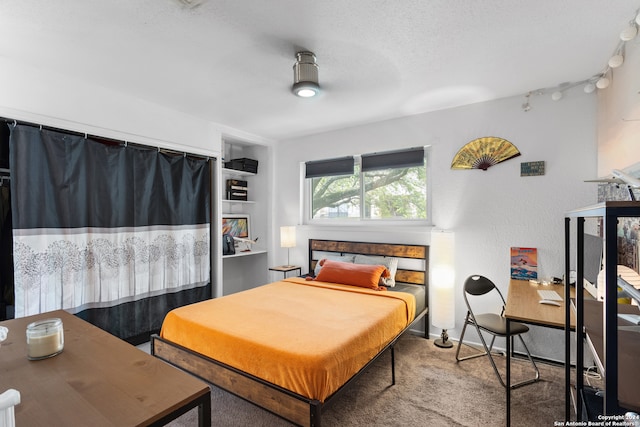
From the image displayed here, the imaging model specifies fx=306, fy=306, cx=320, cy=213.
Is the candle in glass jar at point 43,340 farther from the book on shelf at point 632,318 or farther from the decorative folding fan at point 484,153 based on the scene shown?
the decorative folding fan at point 484,153

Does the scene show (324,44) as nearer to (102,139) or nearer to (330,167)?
(330,167)

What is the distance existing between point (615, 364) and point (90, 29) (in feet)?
9.56

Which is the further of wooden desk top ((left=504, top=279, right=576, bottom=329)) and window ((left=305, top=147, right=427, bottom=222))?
window ((left=305, top=147, right=427, bottom=222))

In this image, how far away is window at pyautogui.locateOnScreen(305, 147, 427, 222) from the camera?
11.9 ft

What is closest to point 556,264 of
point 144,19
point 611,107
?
point 611,107

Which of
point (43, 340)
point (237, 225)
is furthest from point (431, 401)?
point (237, 225)

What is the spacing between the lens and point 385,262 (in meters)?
3.59

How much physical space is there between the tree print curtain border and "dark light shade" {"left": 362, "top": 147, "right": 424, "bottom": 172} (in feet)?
6.57

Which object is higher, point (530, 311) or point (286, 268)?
point (530, 311)

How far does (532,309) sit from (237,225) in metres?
3.70

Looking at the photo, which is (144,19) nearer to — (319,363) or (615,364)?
(319,363)

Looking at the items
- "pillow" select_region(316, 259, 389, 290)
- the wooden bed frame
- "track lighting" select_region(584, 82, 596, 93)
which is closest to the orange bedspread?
the wooden bed frame

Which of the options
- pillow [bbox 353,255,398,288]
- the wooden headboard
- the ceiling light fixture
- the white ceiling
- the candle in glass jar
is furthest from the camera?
the wooden headboard

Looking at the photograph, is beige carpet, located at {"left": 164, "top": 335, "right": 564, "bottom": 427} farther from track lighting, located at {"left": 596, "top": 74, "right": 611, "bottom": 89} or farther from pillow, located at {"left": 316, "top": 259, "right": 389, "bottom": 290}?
track lighting, located at {"left": 596, "top": 74, "right": 611, "bottom": 89}
